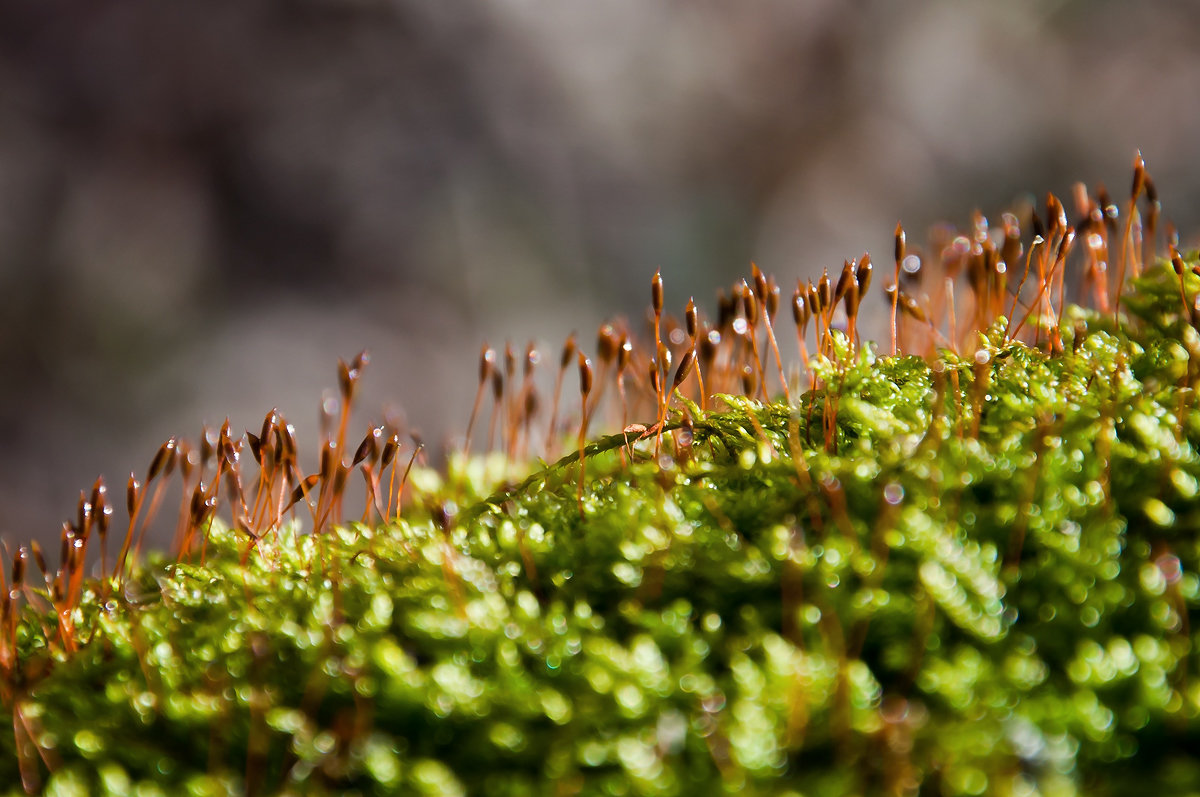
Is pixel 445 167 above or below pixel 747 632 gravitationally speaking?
above

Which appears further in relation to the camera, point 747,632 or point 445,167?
point 445,167

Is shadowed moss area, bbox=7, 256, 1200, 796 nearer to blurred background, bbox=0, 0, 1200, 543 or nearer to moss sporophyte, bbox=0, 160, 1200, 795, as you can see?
moss sporophyte, bbox=0, 160, 1200, 795

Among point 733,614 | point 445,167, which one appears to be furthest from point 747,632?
point 445,167

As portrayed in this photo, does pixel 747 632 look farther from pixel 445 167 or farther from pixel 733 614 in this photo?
pixel 445 167

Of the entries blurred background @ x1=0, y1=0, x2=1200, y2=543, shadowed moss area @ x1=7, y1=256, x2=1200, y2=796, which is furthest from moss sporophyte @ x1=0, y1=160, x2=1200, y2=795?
blurred background @ x1=0, y1=0, x2=1200, y2=543

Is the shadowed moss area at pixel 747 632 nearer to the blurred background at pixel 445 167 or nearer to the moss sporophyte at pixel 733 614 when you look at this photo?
the moss sporophyte at pixel 733 614
